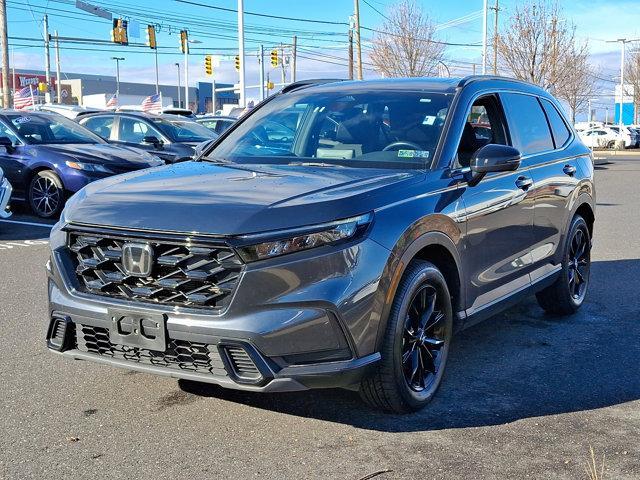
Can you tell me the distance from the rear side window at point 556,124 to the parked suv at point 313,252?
44.5 inches

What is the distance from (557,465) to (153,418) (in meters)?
2.01

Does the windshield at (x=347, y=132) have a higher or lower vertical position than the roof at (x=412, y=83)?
lower

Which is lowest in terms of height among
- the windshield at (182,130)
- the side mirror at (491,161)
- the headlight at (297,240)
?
the headlight at (297,240)

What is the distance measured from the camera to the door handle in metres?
5.34

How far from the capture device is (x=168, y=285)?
12.0ft

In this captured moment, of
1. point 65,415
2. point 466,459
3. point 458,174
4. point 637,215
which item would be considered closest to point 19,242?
point 65,415

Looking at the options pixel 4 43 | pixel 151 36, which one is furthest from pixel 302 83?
pixel 151 36

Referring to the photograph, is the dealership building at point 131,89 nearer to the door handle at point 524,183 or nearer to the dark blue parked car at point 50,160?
the dark blue parked car at point 50,160

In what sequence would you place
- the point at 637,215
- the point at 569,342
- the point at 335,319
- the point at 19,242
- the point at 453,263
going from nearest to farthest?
the point at 335,319, the point at 453,263, the point at 569,342, the point at 19,242, the point at 637,215

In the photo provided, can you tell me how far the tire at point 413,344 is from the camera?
3928 millimetres

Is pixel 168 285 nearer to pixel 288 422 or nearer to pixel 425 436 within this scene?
pixel 288 422

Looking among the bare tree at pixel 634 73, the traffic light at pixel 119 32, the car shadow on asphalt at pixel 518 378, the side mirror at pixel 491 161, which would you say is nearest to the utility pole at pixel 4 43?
the traffic light at pixel 119 32

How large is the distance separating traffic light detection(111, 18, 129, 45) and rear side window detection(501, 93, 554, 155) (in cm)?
3135

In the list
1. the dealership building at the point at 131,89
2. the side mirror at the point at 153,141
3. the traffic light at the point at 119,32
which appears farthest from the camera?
the dealership building at the point at 131,89
